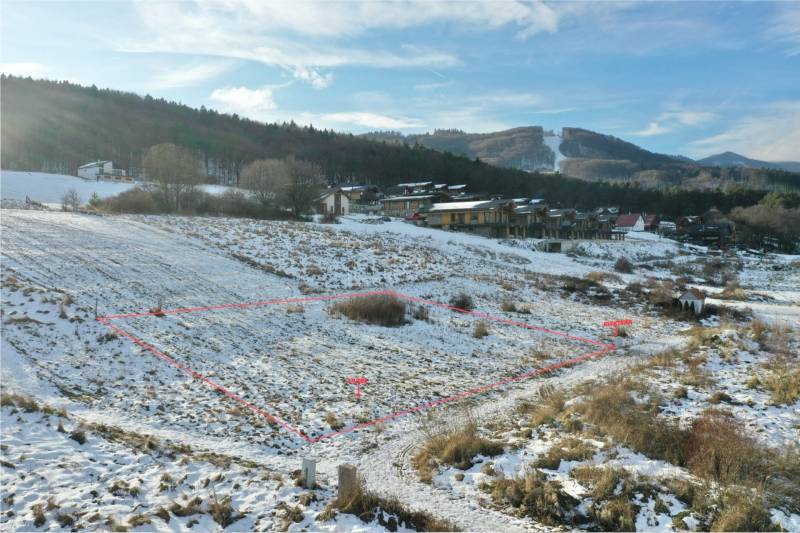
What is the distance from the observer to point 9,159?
105312 mm

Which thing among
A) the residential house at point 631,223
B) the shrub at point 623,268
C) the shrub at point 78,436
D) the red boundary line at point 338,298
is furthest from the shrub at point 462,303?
the residential house at point 631,223

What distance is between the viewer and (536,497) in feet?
27.5

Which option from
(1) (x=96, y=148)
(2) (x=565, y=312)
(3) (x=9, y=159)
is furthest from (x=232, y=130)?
(2) (x=565, y=312)

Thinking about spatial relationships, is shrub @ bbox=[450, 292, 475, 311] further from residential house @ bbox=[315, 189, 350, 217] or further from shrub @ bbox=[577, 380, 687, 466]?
residential house @ bbox=[315, 189, 350, 217]

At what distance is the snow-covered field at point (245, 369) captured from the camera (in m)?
8.44

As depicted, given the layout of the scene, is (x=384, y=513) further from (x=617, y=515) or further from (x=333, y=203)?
(x=333, y=203)

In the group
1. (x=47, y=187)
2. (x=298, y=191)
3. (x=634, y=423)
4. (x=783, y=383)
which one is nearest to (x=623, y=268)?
(x=783, y=383)

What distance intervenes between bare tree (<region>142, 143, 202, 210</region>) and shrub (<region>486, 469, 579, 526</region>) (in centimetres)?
5290

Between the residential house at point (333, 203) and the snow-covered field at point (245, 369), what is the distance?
42043 millimetres

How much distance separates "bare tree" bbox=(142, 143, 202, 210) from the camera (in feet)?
168

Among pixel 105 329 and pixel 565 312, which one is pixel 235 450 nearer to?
pixel 105 329

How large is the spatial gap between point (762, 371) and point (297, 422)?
15010 millimetres

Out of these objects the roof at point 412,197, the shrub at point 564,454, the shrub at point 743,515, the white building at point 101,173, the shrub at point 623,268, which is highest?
the white building at point 101,173

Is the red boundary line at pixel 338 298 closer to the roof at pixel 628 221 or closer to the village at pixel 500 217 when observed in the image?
the village at pixel 500 217
